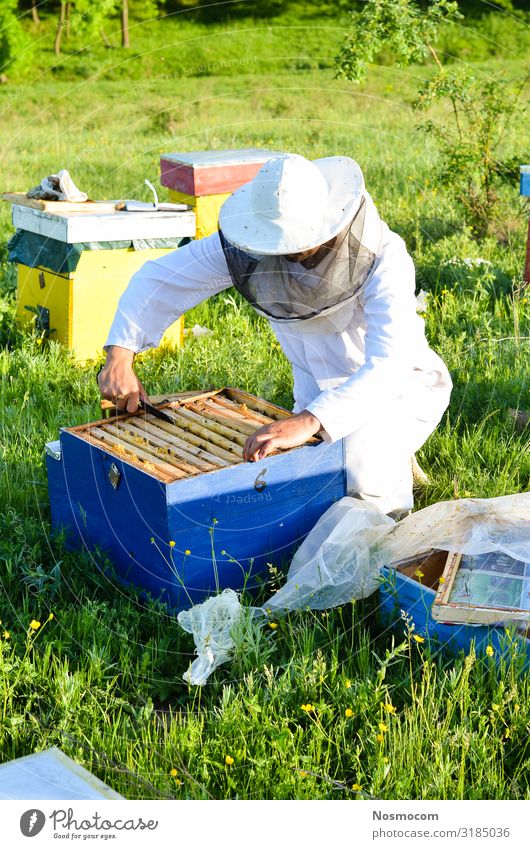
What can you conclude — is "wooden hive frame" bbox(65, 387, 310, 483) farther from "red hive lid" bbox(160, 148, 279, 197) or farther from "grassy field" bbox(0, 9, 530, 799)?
"red hive lid" bbox(160, 148, 279, 197)

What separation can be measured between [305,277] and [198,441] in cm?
58

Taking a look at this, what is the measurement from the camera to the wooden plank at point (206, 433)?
2830 mm

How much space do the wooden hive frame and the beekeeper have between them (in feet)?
0.35

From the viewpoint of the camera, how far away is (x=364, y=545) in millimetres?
2762

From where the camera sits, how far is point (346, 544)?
8.98ft

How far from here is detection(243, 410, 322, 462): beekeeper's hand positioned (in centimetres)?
262

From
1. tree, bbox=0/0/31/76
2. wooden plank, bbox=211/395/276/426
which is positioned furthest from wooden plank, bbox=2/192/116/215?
tree, bbox=0/0/31/76

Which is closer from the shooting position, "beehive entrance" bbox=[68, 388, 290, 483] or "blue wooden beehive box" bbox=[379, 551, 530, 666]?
"blue wooden beehive box" bbox=[379, 551, 530, 666]

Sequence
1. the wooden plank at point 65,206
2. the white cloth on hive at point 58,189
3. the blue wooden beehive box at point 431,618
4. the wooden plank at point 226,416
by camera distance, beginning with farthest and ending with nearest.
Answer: the white cloth on hive at point 58,189 → the wooden plank at point 65,206 → the wooden plank at point 226,416 → the blue wooden beehive box at point 431,618

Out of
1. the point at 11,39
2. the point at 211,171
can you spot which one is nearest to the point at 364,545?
the point at 211,171

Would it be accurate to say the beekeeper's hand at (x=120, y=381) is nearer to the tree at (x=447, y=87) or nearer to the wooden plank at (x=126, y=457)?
the wooden plank at (x=126, y=457)

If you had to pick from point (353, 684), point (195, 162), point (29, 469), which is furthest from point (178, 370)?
point (353, 684)

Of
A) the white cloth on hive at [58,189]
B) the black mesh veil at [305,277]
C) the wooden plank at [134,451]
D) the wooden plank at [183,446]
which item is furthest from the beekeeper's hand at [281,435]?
the white cloth on hive at [58,189]

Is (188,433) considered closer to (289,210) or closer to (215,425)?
(215,425)
